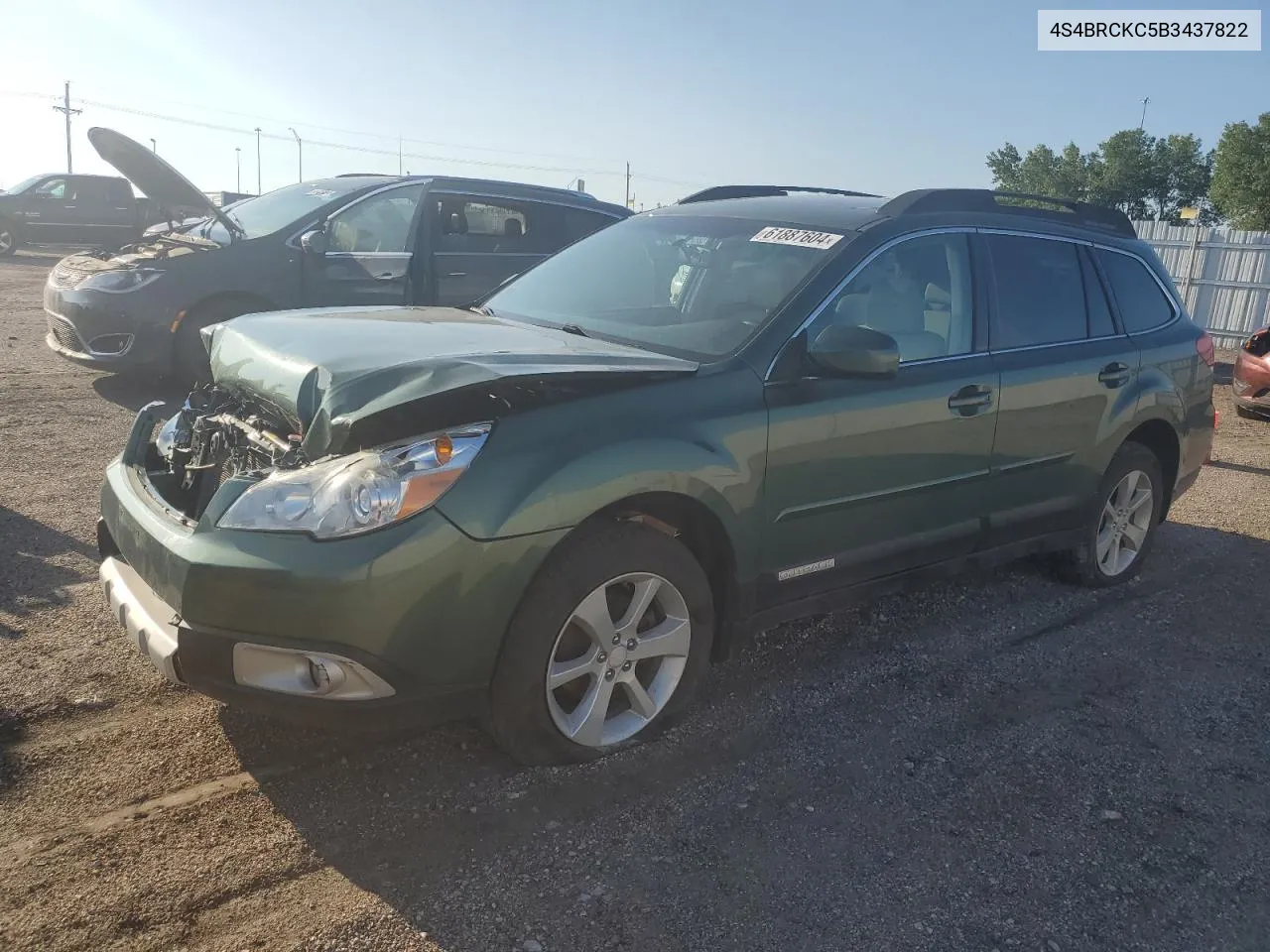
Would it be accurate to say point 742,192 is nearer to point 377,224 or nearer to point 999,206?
point 999,206

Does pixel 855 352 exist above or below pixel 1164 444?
above

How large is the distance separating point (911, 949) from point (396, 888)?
4.14 feet

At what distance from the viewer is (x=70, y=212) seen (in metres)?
24.9

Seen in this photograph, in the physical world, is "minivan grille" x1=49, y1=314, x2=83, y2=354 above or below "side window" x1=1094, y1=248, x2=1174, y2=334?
below

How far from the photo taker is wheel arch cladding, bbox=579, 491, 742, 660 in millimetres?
3148

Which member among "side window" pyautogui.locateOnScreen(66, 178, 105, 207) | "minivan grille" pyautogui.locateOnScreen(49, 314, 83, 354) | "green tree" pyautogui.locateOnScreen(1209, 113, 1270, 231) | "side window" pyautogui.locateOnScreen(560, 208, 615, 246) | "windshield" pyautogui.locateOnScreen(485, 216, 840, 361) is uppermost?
"green tree" pyautogui.locateOnScreen(1209, 113, 1270, 231)

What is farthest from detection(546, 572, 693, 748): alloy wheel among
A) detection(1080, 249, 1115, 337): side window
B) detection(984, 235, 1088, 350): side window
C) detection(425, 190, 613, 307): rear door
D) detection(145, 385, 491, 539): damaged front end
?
detection(425, 190, 613, 307): rear door

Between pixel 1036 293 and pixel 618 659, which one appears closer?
pixel 618 659

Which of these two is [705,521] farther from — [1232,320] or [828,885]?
[1232,320]

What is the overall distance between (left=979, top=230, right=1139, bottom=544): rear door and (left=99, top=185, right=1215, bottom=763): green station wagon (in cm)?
2

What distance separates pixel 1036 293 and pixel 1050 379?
39 cm

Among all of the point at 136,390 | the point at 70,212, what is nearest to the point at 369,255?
the point at 136,390

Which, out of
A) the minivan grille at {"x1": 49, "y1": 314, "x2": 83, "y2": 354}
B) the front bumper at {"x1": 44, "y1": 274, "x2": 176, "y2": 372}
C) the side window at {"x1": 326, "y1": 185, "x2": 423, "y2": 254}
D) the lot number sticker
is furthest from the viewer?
the side window at {"x1": 326, "y1": 185, "x2": 423, "y2": 254}

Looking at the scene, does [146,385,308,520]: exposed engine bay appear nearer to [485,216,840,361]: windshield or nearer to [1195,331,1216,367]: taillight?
[485,216,840,361]: windshield
